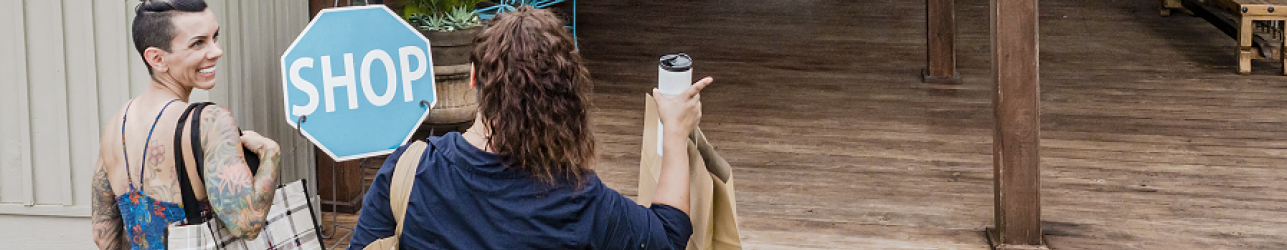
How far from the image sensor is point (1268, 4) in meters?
7.12

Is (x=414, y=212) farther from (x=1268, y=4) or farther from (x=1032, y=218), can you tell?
(x=1268, y=4)

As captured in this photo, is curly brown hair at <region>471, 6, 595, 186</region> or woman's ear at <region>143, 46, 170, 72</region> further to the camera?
woman's ear at <region>143, 46, 170, 72</region>

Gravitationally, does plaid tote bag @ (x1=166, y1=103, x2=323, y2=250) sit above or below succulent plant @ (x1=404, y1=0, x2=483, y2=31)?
below

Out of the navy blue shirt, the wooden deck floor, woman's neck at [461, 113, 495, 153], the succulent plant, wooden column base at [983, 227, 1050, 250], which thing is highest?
the succulent plant

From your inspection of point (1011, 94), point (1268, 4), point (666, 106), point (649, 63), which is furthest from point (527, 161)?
point (1268, 4)

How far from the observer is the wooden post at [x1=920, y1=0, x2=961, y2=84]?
6.95 meters

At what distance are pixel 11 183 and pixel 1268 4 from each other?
6.94 metres

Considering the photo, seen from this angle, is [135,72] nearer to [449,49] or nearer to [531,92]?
[449,49]

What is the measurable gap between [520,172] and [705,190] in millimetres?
325

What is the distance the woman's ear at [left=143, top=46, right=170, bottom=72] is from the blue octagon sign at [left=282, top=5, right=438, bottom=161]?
74 cm

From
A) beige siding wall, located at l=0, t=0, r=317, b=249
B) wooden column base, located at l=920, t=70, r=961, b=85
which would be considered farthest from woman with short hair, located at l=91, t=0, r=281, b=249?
wooden column base, located at l=920, t=70, r=961, b=85

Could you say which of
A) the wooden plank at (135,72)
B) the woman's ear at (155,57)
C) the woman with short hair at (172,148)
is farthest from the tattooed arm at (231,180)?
the wooden plank at (135,72)

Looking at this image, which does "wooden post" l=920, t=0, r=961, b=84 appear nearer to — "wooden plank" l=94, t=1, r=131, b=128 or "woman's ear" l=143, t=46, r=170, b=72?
"wooden plank" l=94, t=1, r=131, b=128

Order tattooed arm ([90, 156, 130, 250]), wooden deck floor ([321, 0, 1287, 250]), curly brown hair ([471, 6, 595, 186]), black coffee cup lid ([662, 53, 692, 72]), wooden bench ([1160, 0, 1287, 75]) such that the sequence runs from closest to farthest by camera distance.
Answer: curly brown hair ([471, 6, 595, 186]) < black coffee cup lid ([662, 53, 692, 72]) < tattooed arm ([90, 156, 130, 250]) < wooden deck floor ([321, 0, 1287, 250]) < wooden bench ([1160, 0, 1287, 75])
